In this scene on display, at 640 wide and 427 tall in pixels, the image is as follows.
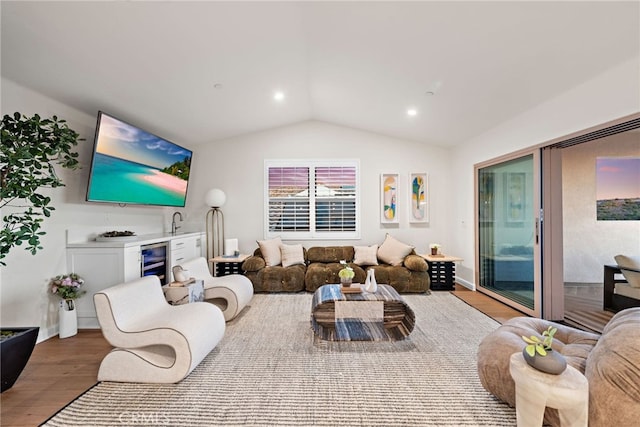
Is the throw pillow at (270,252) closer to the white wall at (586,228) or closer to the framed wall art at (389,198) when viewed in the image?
the framed wall art at (389,198)

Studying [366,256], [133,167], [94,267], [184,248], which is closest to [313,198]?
[366,256]

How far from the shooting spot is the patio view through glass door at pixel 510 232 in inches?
143

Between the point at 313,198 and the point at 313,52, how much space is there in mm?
2796

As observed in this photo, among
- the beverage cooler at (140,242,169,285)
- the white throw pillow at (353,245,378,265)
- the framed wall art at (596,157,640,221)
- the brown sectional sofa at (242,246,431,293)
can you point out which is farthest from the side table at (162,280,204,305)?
the framed wall art at (596,157,640,221)

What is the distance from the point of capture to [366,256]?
5031 millimetres

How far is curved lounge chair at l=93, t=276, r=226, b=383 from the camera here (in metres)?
2.16

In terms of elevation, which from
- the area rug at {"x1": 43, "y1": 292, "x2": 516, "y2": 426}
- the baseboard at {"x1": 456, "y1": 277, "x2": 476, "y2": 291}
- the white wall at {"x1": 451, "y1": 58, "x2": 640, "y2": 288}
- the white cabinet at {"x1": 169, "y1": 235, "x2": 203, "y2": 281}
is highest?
the white wall at {"x1": 451, "y1": 58, "x2": 640, "y2": 288}

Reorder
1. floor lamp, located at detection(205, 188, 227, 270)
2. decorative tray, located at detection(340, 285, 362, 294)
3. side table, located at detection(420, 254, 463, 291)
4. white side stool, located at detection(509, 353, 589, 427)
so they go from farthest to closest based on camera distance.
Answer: floor lamp, located at detection(205, 188, 227, 270) → side table, located at detection(420, 254, 463, 291) → decorative tray, located at detection(340, 285, 362, 294) → white side stool, located at detection(509, 353, 589, 427)

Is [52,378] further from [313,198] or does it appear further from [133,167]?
[313,198]

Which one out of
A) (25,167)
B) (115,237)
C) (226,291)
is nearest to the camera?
(25,167)

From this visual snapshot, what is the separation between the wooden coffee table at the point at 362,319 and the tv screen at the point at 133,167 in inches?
108

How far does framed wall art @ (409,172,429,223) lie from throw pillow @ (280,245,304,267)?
87.4 inches

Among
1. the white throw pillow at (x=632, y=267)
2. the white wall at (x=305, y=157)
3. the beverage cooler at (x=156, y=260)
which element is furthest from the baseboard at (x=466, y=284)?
the beverage cooler at (x=156, y=260)

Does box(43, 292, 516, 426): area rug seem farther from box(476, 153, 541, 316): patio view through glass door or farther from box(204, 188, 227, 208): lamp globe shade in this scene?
box(204, 188, 227, 208): lamp globe shade
